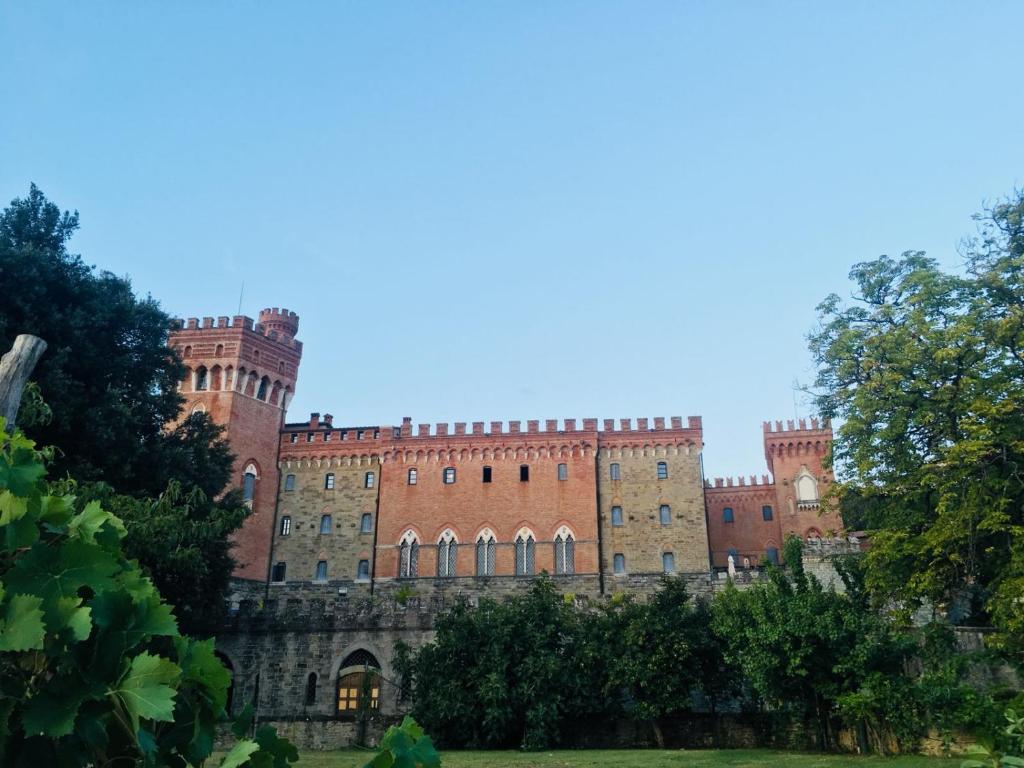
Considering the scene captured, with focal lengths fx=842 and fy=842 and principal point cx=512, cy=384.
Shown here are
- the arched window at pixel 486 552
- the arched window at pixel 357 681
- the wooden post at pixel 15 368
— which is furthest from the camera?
the arched window at pixel 486 552

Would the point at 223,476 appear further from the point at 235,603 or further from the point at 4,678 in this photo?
the point at 4,678

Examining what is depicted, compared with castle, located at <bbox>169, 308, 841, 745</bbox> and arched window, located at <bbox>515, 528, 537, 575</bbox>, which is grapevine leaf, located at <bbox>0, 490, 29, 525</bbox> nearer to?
castle, located at <bbox>169, 308, 841, 745</bbox>

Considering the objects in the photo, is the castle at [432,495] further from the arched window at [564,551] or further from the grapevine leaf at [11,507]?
the grapevine leaf at [11,507]

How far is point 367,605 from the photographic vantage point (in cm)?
2702

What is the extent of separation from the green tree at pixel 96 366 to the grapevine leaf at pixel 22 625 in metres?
21.6

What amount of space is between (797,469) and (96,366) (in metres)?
35.6

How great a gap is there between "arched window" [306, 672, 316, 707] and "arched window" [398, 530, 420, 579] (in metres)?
13.9

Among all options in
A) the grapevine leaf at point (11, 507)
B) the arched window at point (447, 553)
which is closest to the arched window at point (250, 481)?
the arched window at point (447, 553)

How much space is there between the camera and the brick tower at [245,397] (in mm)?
40156

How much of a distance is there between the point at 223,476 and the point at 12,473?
26.5 meters

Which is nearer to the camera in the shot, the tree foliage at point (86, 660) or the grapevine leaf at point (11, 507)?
the tree foliage at point (86, 660)

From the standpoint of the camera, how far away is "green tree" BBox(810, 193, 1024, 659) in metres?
17.7

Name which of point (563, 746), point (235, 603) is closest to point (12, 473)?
point (563, 746)

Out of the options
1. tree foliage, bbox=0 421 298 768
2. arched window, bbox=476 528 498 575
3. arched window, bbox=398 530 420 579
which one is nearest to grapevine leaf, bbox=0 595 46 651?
tree foliage, bbox=0 421 298 768
